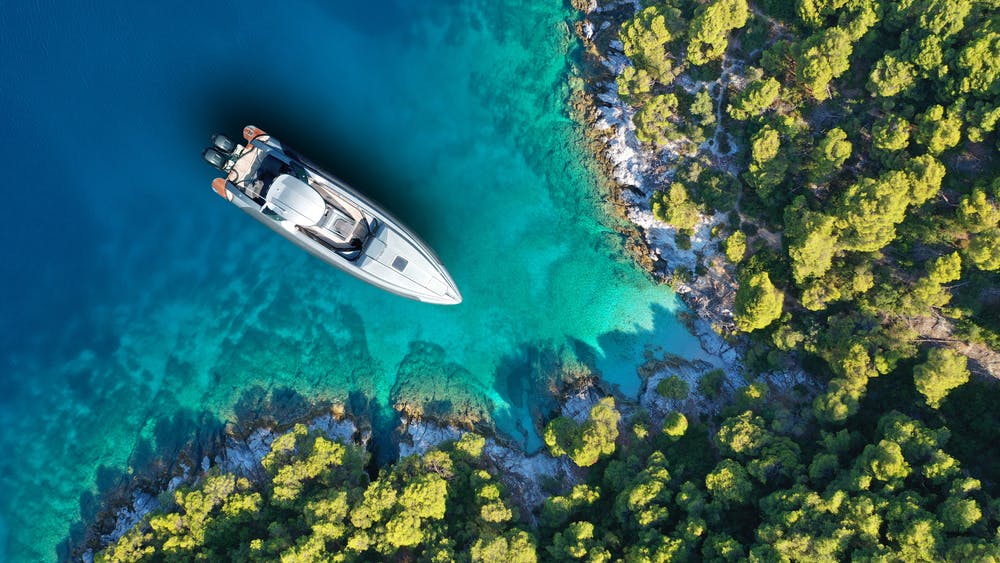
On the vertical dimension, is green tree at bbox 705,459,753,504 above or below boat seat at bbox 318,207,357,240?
below

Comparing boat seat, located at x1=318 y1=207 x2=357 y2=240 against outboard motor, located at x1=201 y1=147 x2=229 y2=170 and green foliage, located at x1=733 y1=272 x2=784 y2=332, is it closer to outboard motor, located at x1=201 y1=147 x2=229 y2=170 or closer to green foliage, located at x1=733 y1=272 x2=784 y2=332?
outboard motor, located at x1=201 y1=147 x2=229 y2=170

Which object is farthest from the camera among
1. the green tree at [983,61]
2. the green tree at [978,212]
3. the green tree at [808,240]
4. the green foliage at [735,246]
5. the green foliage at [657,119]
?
the green foliage at [657,119]

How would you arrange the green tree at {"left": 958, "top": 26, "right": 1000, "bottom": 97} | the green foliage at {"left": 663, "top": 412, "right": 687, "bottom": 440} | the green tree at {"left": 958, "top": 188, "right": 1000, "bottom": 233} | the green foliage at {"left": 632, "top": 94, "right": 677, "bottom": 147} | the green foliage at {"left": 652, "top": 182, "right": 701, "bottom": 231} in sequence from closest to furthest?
the green tree at {"left": 958, "top": 26, "right": 1000, "bottom": 97}
the green tree at {"left": 958, "top": 188, "right": 1000, "bottom": 233}
the green foliage at {"left": 663, "top": 412, "right": 687, "bottom": 440}
the green foliage at {"left": 652, "top": 182, "right": 701, "bottom": 231}
the green foliage at {"left": 632, "top": 94, "right": 677, "bottom": 147}

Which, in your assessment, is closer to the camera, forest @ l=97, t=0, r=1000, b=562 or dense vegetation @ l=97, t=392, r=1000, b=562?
dense vegetation @ l=97, t=392, r=1000, b=562

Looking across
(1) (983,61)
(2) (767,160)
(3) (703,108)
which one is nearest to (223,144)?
(3) (703,108)

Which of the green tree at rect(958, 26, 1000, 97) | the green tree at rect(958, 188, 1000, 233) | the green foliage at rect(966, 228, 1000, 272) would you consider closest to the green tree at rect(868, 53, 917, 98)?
the green tree at rect(958, 26, 1000, 97)

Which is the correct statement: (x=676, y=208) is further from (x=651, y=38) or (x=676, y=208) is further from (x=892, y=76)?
(x=892, y=76)

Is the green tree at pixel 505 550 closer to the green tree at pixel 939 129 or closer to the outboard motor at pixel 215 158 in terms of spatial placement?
the outboard motor at pixel 215 158

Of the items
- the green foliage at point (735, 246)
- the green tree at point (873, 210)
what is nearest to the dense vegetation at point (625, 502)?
the green foliage at point (735, 246)
